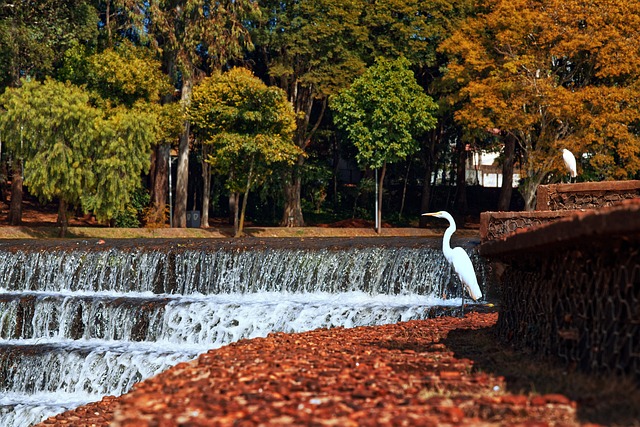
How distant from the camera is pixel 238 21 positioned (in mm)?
39625

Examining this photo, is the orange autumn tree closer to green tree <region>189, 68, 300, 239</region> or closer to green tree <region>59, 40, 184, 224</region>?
green tree <region>189, 68, 300, 239</region>

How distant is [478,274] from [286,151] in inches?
645

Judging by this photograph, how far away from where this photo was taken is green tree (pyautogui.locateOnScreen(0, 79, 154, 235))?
1286 inches

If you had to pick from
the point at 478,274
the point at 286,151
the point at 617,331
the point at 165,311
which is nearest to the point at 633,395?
the point at 617,331

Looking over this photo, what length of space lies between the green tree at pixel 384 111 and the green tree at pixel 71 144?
888cm

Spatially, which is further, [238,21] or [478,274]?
[238,21]

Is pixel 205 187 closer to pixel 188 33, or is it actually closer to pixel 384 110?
pixel 188 33

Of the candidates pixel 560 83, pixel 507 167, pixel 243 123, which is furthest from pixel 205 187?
pixel 560 83

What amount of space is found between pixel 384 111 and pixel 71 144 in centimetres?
1226

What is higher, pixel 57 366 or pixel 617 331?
pixel 617 331

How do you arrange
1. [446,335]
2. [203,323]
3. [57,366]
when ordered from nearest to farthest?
[446,335], [57,366], [203,323]

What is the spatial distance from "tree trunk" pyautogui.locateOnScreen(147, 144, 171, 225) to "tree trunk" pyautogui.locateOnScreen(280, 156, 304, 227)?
4756 mm

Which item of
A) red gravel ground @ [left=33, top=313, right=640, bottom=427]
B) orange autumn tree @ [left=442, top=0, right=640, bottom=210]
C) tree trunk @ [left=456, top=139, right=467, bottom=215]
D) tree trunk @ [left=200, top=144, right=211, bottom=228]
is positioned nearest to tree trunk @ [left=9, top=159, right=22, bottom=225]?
tree trunk @ [left=200, top=144, right=211, bottom=228]

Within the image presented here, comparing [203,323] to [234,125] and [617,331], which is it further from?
[234,125]
